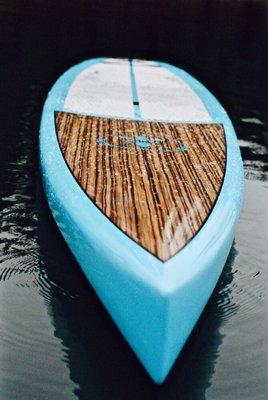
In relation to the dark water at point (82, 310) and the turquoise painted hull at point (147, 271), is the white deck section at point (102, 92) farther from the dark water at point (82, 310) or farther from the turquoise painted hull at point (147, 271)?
the turquoise painted hull at point (147, 271)

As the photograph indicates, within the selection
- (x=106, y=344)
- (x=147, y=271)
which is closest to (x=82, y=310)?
(x=106, y=344)

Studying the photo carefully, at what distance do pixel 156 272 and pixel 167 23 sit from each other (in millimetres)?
11431

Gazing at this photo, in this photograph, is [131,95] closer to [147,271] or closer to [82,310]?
[82,310]

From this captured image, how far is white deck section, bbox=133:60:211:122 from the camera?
17.1ft

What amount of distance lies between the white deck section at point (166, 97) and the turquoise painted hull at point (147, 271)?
1485 millimetres

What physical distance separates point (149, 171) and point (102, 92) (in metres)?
1.94

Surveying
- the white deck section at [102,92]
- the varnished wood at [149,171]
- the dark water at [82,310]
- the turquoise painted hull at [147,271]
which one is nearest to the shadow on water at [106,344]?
the dark water at [82,310]

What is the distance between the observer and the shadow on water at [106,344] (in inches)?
115

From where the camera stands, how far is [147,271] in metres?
2.92

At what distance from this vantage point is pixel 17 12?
1293cm

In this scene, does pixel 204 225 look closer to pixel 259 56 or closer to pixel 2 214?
pixel 2 214

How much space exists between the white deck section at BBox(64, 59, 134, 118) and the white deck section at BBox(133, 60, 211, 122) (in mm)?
147

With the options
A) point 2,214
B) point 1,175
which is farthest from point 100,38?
point 2,214

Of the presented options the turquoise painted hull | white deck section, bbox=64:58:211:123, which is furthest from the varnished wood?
white deck section, bbox=64:58:211:123
